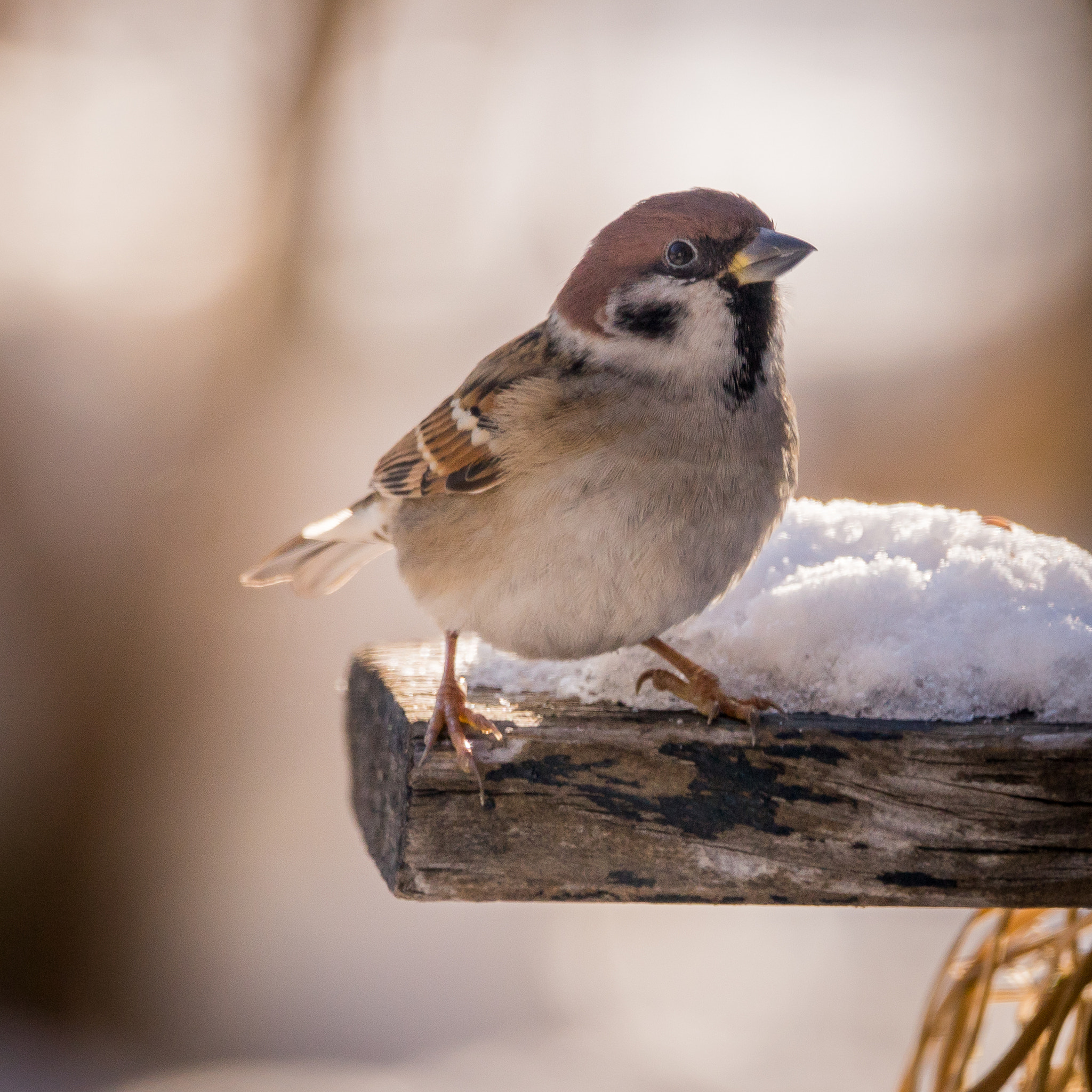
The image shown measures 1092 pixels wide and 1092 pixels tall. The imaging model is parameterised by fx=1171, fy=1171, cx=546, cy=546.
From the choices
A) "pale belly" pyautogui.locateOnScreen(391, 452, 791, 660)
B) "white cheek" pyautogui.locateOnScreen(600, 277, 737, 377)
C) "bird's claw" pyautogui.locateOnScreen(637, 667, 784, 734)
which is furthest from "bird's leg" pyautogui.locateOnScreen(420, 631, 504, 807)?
"white cheek" pyautogui.locateOnScreen(600, 277, 737, 377)

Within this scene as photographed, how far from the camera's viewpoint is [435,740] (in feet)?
4.13

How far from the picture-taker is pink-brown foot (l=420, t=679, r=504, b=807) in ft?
3.99

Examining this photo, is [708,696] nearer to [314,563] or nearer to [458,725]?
[458,725]

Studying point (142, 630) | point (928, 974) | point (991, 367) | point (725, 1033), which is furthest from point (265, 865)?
point (991, 367)

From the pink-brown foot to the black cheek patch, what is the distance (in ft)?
1.71

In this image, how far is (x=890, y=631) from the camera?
4.73ft

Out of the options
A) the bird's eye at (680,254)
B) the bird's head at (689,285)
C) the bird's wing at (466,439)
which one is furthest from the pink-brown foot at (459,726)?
the bird's eye at (680,254)

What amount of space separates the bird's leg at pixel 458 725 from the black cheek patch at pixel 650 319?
20.1 inches

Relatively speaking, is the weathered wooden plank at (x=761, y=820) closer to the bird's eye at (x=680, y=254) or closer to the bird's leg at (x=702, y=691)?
the bird's leg at (x=702, y=691)

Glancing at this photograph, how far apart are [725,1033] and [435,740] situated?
237 cm

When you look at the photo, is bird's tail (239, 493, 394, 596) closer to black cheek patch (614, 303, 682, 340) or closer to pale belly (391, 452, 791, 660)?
pale belly (391, 452, 791, 660)

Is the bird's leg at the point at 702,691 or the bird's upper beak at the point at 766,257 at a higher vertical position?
the bird's upper beak at the point at 766,257

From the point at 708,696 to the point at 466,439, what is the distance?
0.49m

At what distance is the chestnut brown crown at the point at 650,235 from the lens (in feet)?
4.82
